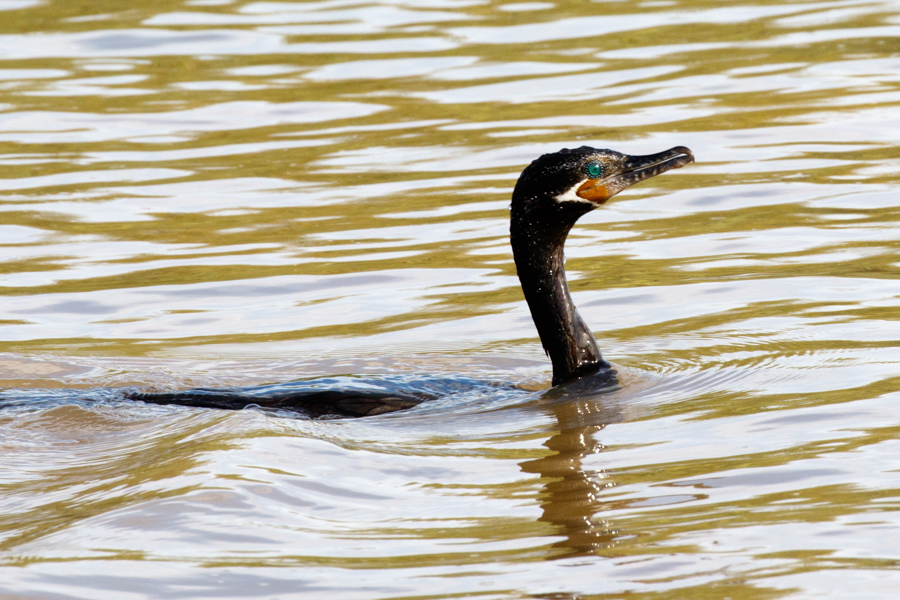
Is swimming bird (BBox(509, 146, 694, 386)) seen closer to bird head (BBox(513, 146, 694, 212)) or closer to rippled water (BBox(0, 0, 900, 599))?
bird head (BBox(513, 146, 694, 212))

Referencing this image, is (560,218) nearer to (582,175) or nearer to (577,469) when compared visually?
(582,175)

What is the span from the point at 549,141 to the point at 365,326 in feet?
13.1

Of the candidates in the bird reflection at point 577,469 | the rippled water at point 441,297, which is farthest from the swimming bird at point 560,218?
the rippled water at point 441,297

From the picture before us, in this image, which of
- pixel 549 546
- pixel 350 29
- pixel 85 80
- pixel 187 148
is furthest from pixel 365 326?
pixel 350 29

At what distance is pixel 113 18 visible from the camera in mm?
15680

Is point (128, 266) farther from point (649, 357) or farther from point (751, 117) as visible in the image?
point (751, 117)

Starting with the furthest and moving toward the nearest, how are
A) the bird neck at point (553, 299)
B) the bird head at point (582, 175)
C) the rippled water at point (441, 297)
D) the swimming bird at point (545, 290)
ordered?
the bird neck at point (553, 299), the bird head at point (582, 175), the swimming bird at point (545, 290), the rippled water at point (441, 297)

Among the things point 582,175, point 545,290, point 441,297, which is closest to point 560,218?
point 582,175

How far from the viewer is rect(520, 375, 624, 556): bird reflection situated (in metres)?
4.06

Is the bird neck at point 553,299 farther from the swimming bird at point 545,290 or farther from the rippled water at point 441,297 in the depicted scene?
the rippled water at point 441,297

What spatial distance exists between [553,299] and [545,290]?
6cm

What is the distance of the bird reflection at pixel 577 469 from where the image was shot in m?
4.06

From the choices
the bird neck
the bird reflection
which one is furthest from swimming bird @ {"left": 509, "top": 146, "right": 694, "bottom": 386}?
the bird reflection

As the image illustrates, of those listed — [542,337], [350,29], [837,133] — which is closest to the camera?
[542,337]
